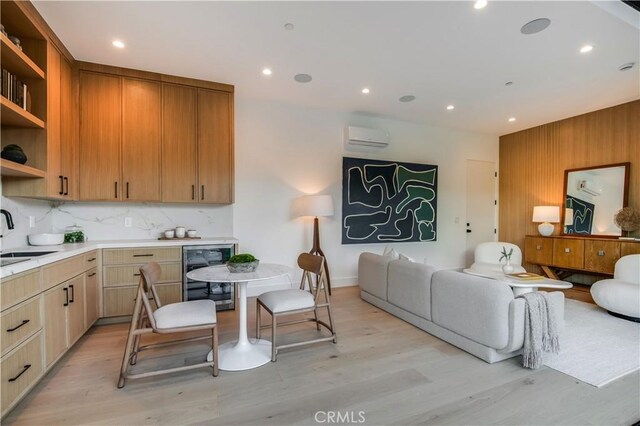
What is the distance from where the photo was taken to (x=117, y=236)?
12.0 ft

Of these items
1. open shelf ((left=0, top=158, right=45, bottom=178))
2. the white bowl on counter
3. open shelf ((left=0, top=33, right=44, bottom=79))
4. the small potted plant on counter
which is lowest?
Answer: the small potted plant on counter

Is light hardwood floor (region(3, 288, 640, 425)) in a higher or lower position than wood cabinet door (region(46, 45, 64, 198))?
lower

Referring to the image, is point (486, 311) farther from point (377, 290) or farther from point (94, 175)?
point (94, 175)

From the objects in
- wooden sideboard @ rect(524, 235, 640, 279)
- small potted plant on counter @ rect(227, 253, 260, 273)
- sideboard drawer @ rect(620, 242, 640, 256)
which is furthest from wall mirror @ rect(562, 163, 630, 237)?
small potted plant on counter @ rect(227, 253, 260, 273)

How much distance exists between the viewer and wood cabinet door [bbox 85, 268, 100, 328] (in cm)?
281

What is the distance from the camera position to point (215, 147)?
376cm

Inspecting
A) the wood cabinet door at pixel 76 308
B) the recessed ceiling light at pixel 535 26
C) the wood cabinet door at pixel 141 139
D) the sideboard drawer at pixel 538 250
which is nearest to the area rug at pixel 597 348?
the sideboard drawer at pixel 538 250

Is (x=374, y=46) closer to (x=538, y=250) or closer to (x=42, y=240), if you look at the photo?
(x=42, y=240)

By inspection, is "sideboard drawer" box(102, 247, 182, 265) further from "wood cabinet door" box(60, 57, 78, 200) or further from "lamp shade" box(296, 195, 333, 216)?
"lamp shade" box(296, 195, 333, 216)

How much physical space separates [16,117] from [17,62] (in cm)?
42

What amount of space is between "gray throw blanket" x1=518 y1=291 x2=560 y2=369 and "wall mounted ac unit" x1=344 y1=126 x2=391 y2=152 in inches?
129

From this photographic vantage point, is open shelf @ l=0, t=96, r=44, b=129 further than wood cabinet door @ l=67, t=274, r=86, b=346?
No

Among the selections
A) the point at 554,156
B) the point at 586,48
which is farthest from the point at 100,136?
the point at 554,156

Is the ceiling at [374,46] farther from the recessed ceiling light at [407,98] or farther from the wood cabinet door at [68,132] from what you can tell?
the wood cabinet door at [68,132]
